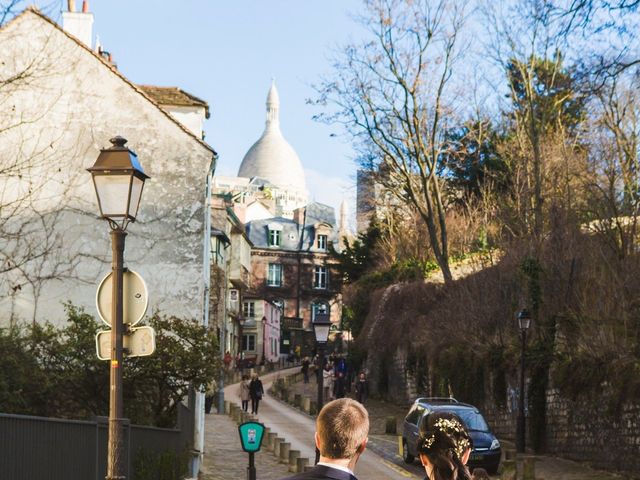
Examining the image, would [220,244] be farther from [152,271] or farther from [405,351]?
[152,271]

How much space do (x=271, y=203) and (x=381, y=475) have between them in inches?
4703

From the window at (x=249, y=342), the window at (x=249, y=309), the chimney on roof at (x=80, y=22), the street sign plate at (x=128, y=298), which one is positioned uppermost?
the chimney on roof at (x=80, y=22)

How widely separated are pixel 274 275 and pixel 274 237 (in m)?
4.09

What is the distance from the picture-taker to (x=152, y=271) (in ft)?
82.8

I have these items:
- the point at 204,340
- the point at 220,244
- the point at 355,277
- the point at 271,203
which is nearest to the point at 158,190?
the point at 204,340

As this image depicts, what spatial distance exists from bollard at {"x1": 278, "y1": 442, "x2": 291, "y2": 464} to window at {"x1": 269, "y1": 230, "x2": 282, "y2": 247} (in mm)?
85806

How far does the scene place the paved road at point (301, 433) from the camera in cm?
2484

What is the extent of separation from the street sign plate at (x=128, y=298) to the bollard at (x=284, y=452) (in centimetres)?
1675

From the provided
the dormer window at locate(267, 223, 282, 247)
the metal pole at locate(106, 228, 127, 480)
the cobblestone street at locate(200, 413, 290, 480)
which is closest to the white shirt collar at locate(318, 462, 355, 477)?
the metal pole at locate(106, 228, 127, 480)

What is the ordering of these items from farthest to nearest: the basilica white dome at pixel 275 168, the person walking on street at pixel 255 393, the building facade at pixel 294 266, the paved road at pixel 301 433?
the basilica white dome at pixel 275 168, the building facade at pixel 294 266, the person walking on street at pixel 255 393, the paved road at pixel 301 433

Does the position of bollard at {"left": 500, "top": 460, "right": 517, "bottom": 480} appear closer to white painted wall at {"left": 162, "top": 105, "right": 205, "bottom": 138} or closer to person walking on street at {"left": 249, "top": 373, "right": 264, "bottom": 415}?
white painted wall at {"left": 162, "top": 105, "right": 205, "bottom": 138}

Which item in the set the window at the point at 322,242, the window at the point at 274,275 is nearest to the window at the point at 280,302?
the window at the point at 274,275

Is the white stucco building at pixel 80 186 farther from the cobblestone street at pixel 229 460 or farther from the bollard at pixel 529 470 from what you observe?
the bollard at pixel 529 470

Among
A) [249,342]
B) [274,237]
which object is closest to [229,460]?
[249,342]
